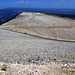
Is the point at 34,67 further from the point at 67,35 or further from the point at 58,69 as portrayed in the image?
the point at 67,35

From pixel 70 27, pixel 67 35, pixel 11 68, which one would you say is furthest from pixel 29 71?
pixel 70 27

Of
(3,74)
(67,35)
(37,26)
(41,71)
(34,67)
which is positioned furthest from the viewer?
(37,26)

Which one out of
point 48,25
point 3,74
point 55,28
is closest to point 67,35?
point 55,28

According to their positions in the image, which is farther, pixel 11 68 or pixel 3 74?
pixel 11 68

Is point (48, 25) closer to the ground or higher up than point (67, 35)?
higher up

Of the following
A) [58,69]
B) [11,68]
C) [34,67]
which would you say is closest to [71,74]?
[58,69]

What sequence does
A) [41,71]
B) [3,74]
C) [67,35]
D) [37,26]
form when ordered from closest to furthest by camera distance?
1. [3,74]
2. [41,71]
3. [67,35]
4. [37,26]

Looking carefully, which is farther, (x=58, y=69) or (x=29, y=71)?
(x=58, y=69)

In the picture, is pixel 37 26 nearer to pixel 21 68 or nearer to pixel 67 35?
pixel 67 35
